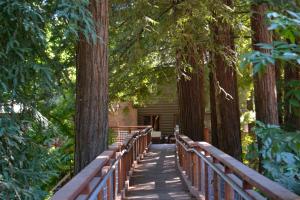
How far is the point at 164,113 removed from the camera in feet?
111

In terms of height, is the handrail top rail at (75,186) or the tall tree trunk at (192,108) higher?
the tall tree trunk at (192,108)

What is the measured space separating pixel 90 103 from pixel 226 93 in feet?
19.3

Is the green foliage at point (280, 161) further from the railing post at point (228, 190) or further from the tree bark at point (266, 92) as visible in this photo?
Result: the tree bark at point (266, 92)

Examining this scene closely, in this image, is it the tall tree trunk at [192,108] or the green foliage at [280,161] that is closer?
the green foliage at [280,161]

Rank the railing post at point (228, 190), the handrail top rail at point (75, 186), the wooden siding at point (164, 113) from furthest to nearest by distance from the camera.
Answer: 1. the wooden siding at point (164, 113)
2. the railing post at point (228, 190)
3. the handrail top rail at point (75, 186)

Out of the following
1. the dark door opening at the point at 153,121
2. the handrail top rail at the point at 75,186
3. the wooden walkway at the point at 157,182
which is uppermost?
the dark door opening at the point at 153,121

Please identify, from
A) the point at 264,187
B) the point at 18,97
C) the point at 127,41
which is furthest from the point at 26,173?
the point at 127,41

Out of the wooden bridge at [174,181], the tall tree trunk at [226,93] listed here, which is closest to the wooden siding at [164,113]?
the wooden bridge at [174,181]

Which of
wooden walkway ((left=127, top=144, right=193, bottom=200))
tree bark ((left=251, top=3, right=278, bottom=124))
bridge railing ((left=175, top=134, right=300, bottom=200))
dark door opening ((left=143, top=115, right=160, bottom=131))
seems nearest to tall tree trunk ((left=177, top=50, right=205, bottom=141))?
wooden walkway ((left=127, top=144, right=193, bottom=200))

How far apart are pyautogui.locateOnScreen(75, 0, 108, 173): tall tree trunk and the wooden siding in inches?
1058

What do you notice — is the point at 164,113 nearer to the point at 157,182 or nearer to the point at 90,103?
the point at 157,182

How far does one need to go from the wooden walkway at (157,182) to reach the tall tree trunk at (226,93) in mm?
1668

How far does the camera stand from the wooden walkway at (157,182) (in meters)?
8.86

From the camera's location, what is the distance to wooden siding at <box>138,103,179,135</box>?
3366 cm
